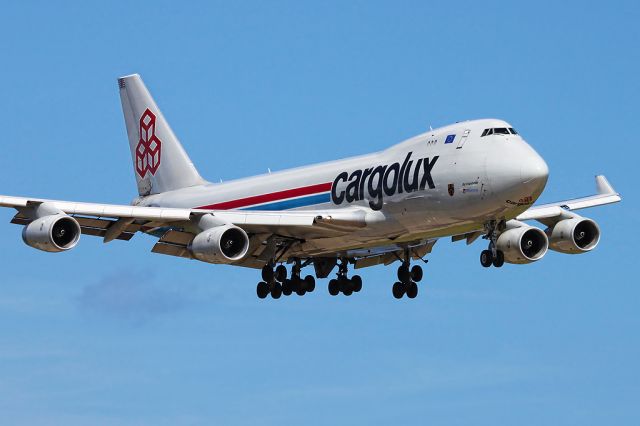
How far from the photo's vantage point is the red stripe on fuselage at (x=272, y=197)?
6284cm

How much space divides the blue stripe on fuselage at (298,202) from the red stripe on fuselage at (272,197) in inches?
7.0

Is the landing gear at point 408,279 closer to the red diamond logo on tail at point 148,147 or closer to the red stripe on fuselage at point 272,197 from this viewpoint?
the red stripe on fuselage at point 272,197

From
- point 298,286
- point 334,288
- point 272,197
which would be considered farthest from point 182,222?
point 334,288

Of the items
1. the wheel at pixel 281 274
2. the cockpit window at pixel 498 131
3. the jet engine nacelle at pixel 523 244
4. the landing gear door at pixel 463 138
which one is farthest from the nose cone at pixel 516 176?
the wheel at pixel 281 274

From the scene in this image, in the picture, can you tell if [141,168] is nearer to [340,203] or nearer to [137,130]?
[137,130]

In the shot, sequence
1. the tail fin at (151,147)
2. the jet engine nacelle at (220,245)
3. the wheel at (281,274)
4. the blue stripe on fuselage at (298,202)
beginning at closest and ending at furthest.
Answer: the jet engine nacelle at (220,245) < the blue stripe on fuselage at (298,202) < the wheel at (281,274) < the tail fin at (151,147)

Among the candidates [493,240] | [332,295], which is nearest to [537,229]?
[493,240]

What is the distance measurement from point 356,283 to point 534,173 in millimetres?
14426

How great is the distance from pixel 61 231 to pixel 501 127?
17.4 m

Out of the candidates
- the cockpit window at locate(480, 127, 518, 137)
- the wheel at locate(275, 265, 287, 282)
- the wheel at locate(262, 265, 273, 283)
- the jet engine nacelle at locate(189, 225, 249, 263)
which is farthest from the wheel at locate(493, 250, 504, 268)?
the wheel at locate(262, 265, 273, 283)

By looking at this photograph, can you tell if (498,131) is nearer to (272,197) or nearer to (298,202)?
(298,202)

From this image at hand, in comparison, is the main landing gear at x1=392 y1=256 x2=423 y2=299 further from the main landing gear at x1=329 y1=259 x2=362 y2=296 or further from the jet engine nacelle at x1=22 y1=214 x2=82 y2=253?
the jet engine nacelle at x1=22 y1=214 x2=82 y2=253

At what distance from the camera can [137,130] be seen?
77.6m

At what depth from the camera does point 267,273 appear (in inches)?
2530
